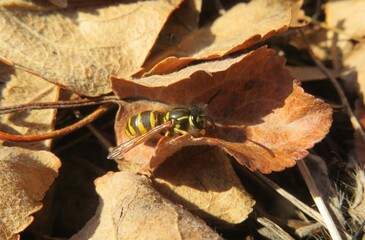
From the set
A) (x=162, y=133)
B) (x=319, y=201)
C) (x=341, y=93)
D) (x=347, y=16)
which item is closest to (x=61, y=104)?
(x=162, y=133)

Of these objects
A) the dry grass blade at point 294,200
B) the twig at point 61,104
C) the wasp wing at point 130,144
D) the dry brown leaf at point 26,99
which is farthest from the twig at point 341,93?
the dry brown leaf at point 26,99

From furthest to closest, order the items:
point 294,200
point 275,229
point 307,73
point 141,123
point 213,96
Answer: point 307,73 → point 213,96 → point 141,123 → point 294,200 → point 275,229

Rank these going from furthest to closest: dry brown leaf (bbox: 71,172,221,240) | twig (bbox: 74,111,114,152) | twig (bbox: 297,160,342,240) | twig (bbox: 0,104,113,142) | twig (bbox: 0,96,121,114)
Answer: twig (bbox: 74,111,114,152), twig (bbox: 0,96,121,114), twig (bbox: 0,104,113,142), twig (bbox: 297,160,342,240), dry brown leaf (bbox: 71,172,221,240)

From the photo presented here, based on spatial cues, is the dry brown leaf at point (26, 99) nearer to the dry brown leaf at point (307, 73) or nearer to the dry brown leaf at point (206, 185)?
the dry brown leaf at point (206, 185)

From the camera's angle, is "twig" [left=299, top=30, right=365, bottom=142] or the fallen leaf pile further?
"twig" [left=299, top=30, right=365, bottom=142]

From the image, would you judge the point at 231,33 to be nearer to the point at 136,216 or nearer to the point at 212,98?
the point at 212,98

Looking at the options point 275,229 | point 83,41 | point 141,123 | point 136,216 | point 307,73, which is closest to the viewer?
point 136,216

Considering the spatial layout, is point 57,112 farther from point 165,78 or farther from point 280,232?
point 280,232

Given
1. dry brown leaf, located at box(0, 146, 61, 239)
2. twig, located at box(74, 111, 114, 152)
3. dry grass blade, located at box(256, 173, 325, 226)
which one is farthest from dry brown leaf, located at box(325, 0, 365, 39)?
dry brown leaf, located at box(0, 146, 61, 239)

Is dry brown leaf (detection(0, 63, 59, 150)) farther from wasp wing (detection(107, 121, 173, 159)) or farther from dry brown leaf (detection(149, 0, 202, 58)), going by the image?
dry brown leaf (detection(149, 0, 202, 58))
